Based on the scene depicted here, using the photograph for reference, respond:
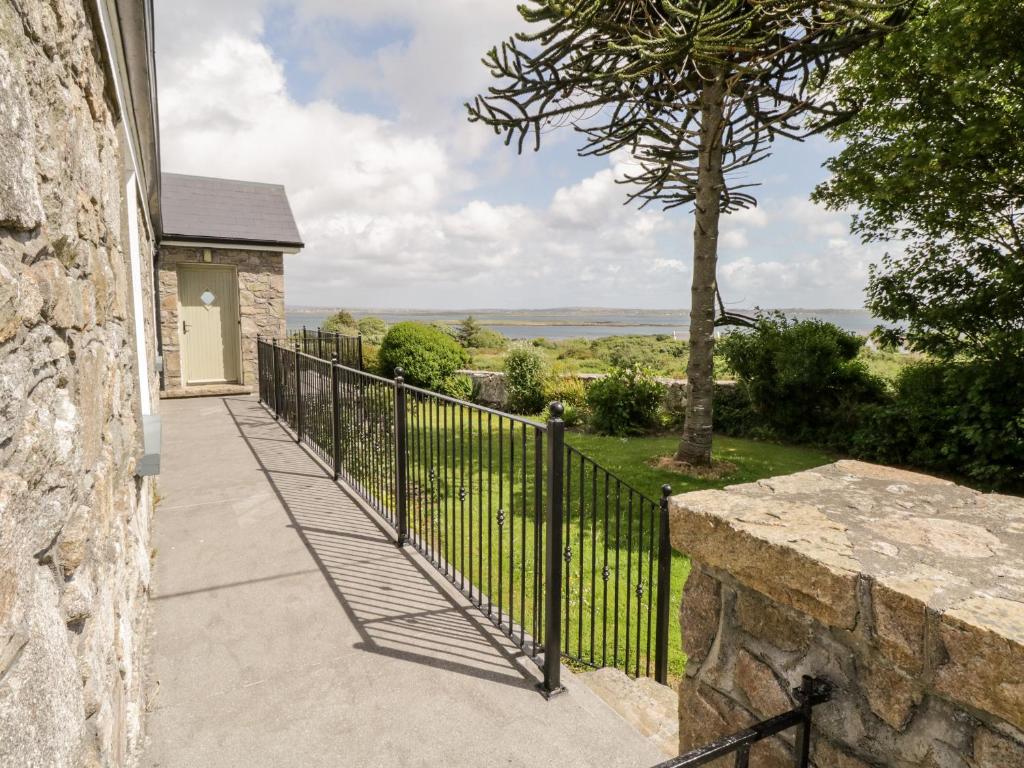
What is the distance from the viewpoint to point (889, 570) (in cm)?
143

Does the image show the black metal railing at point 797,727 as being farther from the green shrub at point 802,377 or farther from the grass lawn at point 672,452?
the green shrub at point 802,377

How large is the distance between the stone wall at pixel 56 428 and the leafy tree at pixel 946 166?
895 centimetres

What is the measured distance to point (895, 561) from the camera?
1.48m

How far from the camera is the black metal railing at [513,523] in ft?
10.3

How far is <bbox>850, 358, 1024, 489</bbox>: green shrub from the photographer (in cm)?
775

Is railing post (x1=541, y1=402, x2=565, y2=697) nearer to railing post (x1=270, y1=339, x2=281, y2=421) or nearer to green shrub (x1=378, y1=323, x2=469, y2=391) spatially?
railing post (x1=270, y1=339, x2=281, y2=421)

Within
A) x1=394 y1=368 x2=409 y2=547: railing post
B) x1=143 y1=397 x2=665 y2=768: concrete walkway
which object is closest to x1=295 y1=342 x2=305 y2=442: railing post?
x1=143 y1=397 x2=665 y2=768: concrete walkway

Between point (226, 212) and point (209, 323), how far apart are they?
2.42 m

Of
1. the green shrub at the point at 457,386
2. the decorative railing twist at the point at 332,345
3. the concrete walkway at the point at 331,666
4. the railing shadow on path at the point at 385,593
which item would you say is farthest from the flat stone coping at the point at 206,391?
the concrete walkway at the point at 331,666

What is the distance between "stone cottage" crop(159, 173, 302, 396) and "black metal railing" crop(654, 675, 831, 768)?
11.5 metres

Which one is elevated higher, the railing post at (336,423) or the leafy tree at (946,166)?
the leafy tree at (946,166)

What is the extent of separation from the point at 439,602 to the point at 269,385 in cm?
738

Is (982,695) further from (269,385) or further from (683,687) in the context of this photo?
(269,385)

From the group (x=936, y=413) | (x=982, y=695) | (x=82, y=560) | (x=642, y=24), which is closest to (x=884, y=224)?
(x=936, y=413)
